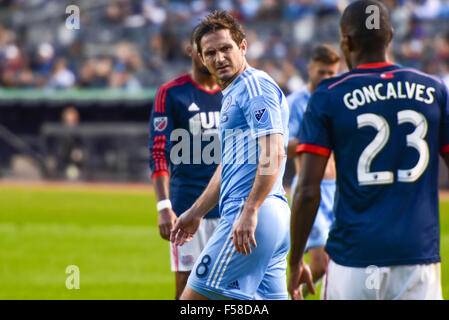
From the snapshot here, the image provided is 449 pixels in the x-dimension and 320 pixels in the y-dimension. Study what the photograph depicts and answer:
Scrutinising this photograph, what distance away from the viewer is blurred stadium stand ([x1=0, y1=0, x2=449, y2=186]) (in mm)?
22656

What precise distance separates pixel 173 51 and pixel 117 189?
248 inches

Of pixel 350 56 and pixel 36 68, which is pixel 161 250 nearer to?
pixel 350 56

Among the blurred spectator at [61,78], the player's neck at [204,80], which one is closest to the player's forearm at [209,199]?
the player's neck at [204,80]

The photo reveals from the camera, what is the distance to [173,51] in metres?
25.5

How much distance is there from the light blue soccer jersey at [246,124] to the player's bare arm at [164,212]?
4.35ft

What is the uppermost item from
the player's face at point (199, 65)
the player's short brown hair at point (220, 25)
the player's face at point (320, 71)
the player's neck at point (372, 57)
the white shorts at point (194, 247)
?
the player's face at point (320, 71)

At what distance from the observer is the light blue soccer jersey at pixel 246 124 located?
422 centimetres

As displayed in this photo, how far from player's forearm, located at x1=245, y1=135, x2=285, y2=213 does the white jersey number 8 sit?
2.12ft

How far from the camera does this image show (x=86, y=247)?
12086mm

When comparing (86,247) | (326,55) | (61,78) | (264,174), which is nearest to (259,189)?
(264,174)

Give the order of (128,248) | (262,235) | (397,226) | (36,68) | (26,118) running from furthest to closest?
1. (36,68)
2. (26,118)
3. (128,248)
4. (262,235)
5. (397,226)

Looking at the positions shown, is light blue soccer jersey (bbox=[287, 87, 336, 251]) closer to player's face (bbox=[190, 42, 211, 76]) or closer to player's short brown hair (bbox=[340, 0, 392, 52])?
player's face (bbox=[190, 42, 211, 76])

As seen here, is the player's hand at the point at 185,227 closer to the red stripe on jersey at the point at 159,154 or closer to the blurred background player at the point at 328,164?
the red stripe on jersey at the point at 159,154
